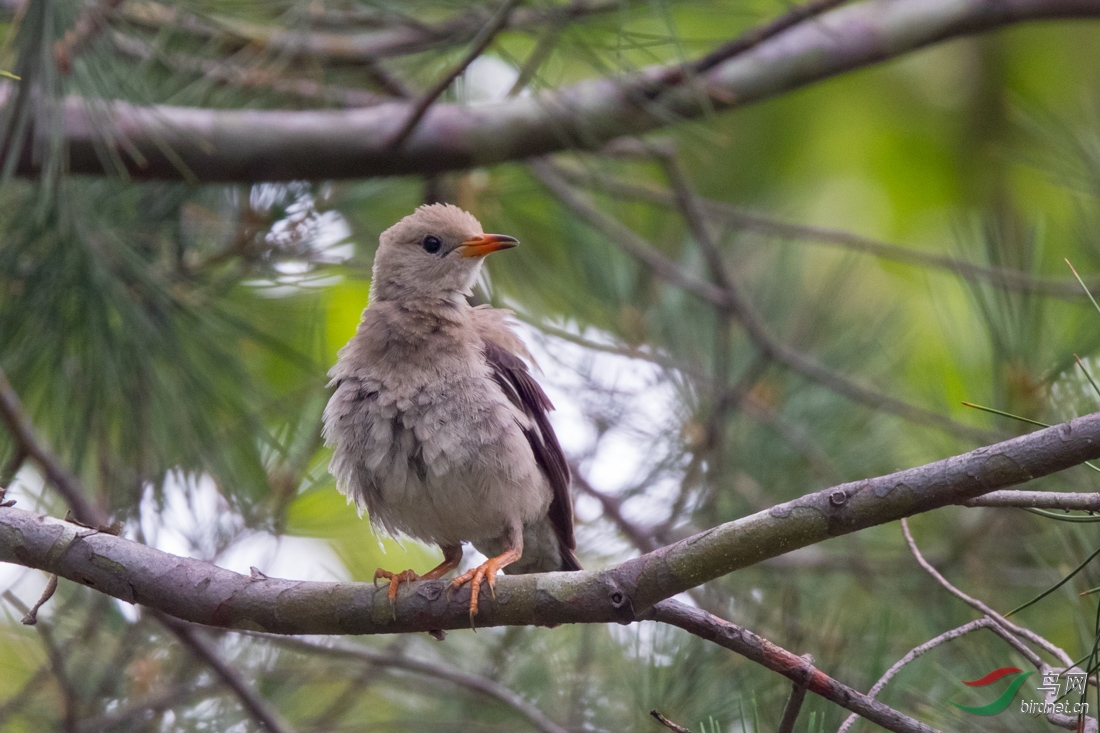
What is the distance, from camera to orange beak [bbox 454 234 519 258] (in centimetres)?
438

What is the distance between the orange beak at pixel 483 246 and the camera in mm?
4383

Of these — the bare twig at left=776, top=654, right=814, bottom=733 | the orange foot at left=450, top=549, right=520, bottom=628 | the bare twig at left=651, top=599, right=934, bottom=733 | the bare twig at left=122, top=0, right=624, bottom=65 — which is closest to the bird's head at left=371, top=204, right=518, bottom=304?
the bare twig at left=122, top=0, right=624, bottom=65

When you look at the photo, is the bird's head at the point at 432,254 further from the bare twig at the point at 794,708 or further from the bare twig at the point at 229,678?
the bare twig at the point at 794,708

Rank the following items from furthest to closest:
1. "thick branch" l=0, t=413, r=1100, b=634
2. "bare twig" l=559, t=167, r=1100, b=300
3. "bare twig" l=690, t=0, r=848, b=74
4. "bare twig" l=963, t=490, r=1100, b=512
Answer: "bare twig" l=559, t=167, r=1100, b=300 < "bare twig" l=690, t=0, r=848, b=74 < "thick branch" l=0, t=413, r=1100, b=634 < "bare twig" l=963, t=490, r=1100, b=512

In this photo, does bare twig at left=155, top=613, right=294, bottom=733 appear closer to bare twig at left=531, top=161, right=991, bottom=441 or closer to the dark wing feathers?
the dark wing feathers

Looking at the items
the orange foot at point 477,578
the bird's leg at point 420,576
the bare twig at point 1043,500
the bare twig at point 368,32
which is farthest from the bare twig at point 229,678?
the bare twig at point 1043,500

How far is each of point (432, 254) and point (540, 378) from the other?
747 mm

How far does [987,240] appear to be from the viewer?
478 cm

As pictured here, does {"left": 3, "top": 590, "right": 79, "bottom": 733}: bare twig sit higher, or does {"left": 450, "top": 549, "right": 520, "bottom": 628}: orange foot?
{"left": 450, "top": 549, "right": 520, "bottom": 628}: orange foot

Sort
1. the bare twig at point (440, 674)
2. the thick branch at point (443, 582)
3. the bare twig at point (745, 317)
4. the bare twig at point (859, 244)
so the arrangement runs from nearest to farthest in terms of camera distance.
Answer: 1. the thick branch at point (443, 582)
2. the bare twig at point (440, 674)
3. the bare twig at point (859, 244)
4. the bare twig at point (745, 317)

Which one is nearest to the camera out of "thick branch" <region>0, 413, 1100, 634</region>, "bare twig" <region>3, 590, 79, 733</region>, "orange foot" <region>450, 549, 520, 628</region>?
"thick branch" <region>0, 413, 1100, 634</region>

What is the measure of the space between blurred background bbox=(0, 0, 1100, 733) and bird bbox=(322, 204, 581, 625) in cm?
61

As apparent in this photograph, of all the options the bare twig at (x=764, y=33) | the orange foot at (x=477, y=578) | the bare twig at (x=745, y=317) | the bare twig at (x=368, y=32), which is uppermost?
the bare twig at (x=368, y=32)

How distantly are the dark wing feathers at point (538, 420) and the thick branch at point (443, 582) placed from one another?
1.08 m
